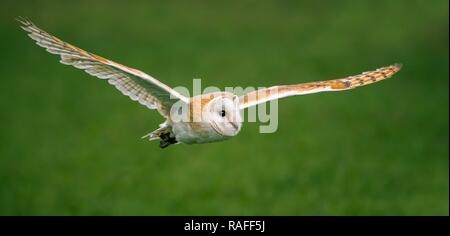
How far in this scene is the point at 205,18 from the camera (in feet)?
61.2

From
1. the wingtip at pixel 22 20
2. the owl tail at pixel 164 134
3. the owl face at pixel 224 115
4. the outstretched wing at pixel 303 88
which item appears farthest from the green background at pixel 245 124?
the wingtip at pixel 22 20

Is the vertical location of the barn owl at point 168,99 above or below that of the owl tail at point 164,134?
above

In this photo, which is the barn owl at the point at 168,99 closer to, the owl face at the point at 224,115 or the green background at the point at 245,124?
the owl face at the point at 224,115

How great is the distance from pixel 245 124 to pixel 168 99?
34.0ft

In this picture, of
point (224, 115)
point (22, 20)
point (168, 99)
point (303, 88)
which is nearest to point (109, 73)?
point (168, 99)

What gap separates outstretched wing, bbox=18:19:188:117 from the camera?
14.4ft

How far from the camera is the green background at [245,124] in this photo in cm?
1359

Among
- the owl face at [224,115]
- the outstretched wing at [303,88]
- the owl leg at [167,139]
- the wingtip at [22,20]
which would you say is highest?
the wingtip at [22,20]

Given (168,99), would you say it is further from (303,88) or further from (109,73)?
(303,88)

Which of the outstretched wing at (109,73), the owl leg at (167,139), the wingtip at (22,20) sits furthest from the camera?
the owl leg at (167,139)

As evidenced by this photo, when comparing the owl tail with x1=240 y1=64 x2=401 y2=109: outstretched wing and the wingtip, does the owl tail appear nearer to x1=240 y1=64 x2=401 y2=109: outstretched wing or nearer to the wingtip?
x1=240 y1=64 x2=401 y2=109: outstretched wing

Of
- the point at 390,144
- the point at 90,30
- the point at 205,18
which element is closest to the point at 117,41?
the point at 90,30
